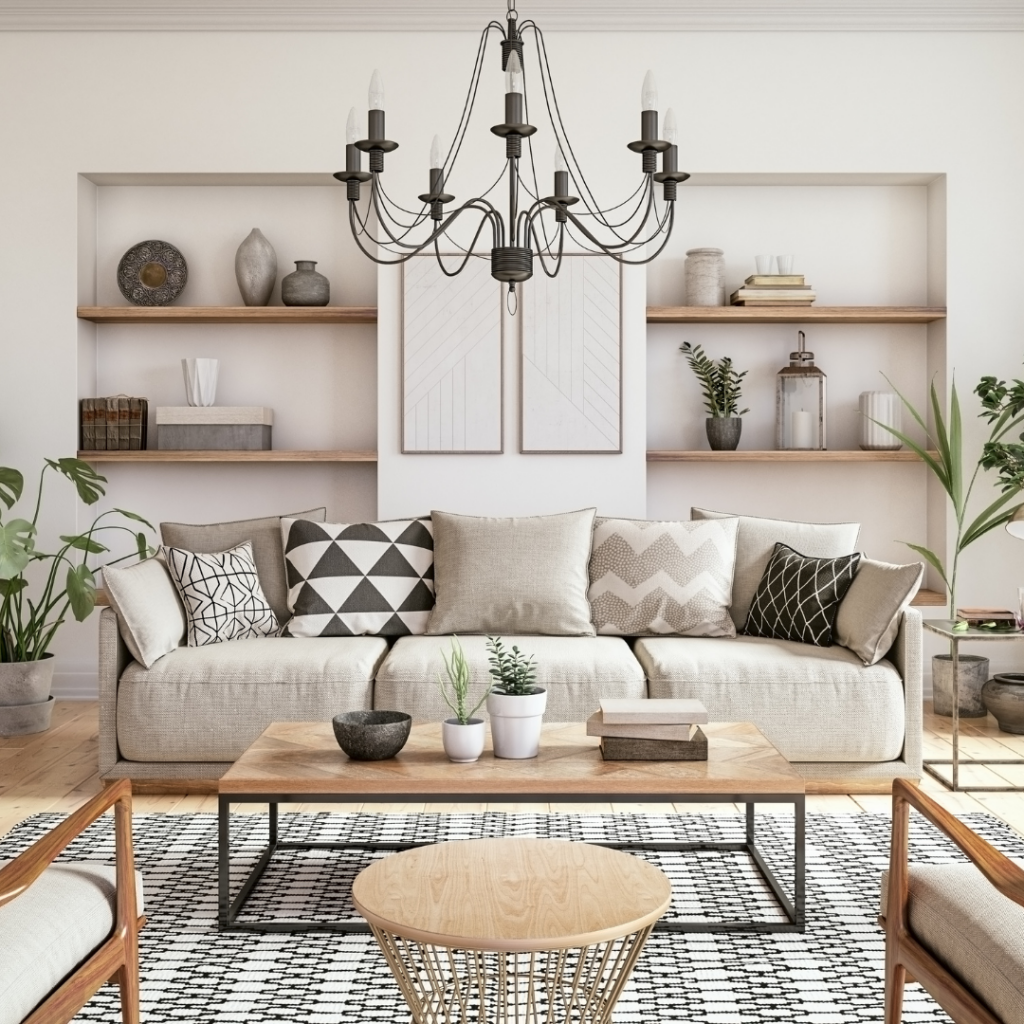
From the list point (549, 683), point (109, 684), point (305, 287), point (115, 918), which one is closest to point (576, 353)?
point (305, 287)

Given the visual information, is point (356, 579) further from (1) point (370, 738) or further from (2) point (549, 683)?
(1) point (370, 738)

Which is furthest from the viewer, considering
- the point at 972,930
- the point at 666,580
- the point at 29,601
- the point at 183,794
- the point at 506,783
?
the point at 29,601

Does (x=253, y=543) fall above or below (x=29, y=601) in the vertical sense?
above

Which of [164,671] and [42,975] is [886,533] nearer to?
[164,671]

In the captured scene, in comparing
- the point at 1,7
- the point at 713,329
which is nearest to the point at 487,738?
the point at 713,329

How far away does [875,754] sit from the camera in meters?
3.46

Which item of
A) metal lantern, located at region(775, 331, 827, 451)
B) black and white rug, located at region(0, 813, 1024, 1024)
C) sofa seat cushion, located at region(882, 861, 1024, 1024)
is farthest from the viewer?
metal lantern, located at region(775, 331, 827, 451)

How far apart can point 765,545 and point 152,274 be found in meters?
3.01

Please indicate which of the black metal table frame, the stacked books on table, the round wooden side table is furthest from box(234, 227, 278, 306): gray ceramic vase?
the round wooden side table

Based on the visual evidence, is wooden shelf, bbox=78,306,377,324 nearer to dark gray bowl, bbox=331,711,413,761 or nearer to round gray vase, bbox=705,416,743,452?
round gray vase, bbox=705,416,743,452

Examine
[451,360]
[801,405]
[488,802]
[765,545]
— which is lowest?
[488,802]

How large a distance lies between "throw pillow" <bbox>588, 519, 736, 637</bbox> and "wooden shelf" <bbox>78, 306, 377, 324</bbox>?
1.71m

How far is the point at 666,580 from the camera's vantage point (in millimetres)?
3973

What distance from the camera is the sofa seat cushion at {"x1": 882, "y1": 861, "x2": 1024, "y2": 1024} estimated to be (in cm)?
149
